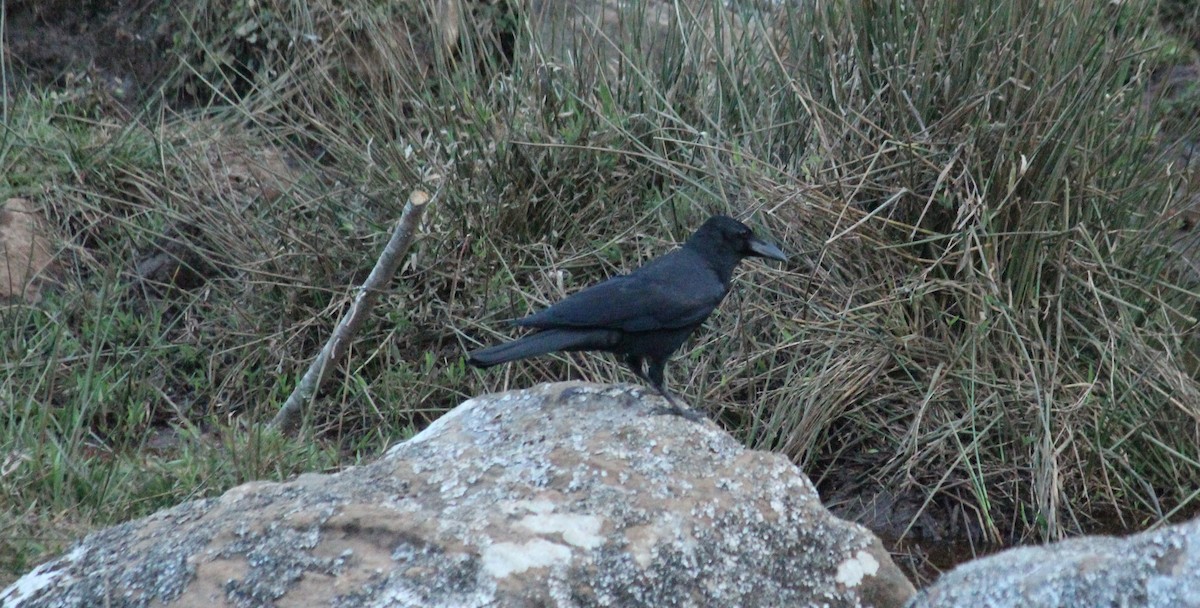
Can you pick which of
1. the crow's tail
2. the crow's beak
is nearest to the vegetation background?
the crow's beak

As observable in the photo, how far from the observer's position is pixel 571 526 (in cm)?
223

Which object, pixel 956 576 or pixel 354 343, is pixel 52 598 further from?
pixel 354 343

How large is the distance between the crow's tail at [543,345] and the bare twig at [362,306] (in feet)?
1.43

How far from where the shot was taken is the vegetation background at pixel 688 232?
12.2ft

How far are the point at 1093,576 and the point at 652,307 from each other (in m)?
1.48

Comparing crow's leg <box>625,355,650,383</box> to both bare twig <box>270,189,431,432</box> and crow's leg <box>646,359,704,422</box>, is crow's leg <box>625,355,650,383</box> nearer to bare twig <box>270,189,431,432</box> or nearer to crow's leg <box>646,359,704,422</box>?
crow's leg <box>646,359,704,422</box>

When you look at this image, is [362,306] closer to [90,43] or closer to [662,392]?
[662,392]

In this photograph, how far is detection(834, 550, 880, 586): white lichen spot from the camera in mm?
2363

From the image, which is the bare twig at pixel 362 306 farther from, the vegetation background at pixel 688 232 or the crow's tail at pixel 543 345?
the crow's tail at pixel 543 345

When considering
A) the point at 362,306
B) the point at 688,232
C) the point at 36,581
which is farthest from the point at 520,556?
the point at 688,232

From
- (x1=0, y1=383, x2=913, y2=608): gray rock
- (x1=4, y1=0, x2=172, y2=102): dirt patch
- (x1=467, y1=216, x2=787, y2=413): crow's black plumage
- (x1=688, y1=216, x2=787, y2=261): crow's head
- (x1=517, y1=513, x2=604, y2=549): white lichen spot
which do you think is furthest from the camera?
(x1=4, y1=0, x2=172, y2=102): dirt patch

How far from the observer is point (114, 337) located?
181 inches

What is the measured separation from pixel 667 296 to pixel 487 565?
1.26m

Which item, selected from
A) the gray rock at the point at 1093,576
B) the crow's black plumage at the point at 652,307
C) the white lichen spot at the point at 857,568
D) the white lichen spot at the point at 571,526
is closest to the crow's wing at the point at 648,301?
the crow's black plumage at the point at 652,307
